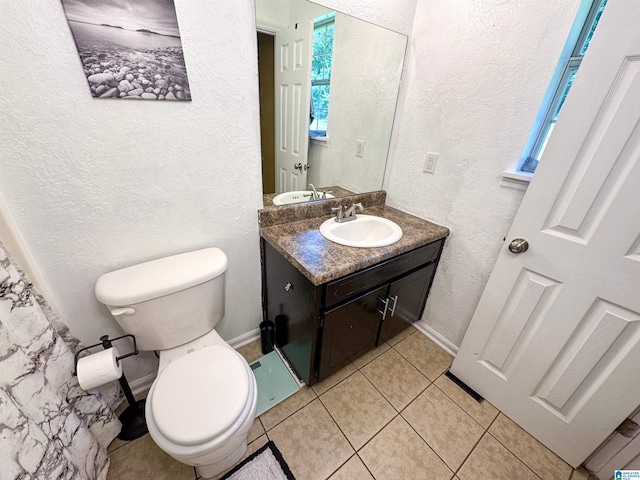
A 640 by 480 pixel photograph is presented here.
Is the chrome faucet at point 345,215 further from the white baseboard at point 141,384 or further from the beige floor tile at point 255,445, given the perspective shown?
the white baseboard at point 141,384

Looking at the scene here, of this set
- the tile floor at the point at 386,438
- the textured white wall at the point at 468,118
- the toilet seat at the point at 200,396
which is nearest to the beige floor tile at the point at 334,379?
the tile floor at the point at 386,438

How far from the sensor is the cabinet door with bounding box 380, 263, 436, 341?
1.32 meters

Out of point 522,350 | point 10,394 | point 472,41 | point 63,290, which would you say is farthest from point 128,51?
point 522,350

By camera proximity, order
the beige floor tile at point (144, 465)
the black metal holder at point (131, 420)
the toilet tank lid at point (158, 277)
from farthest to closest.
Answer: the black metal holder at point (131, 420) < the beige floor tile at point (144, 465) < the toilet tank lid at point (158, 277)

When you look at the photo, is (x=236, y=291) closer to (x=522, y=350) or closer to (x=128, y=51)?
(x=128, y=51)

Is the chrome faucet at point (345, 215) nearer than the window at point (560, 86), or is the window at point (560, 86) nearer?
the window at point (560, 86)

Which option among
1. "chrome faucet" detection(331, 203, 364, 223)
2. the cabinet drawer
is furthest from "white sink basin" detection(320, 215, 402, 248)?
the cabinet drawer

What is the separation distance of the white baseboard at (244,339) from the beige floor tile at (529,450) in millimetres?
1344

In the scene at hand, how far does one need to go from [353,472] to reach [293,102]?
168 cm

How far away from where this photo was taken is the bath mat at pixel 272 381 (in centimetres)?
126

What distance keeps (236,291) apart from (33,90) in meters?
1.04

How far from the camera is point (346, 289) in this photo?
3.41ft

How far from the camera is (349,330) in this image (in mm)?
1204

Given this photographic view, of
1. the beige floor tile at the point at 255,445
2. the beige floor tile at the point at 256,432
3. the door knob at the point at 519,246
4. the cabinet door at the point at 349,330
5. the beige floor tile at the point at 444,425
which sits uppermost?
the door knob at the point at 519,246
